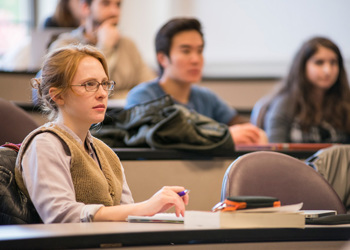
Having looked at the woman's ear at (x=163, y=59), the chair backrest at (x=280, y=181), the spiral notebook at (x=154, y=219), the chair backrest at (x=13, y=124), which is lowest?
the chair backrest at (x=280, y=181)

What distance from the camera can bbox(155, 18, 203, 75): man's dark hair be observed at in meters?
3.13

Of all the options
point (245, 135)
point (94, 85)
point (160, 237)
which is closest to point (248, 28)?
point (245, 135)

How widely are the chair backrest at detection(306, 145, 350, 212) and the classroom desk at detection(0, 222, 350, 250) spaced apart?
996 millimetres

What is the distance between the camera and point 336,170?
2.40 metres

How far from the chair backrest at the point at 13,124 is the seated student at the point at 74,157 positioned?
0.29m

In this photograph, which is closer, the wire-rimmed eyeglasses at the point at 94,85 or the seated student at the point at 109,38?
the wire-rimmed eyeglasses at the point at 94,85

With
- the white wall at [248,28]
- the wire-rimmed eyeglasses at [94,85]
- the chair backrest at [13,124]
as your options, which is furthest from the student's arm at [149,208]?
the white wall at [248,28]

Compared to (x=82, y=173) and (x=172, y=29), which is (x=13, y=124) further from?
(x=172, y=29)

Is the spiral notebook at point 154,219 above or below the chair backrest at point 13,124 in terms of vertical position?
below

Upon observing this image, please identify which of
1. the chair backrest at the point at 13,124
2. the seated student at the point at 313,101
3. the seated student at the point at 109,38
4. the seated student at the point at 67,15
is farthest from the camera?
the seated student at the point at 67,15

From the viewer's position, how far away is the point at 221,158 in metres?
2.51

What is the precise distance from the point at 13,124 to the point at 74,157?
0.50m

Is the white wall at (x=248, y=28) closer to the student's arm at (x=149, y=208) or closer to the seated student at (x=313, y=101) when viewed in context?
the seated student at (x=313, y=101)

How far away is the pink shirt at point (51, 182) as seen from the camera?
1459mm
